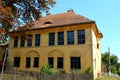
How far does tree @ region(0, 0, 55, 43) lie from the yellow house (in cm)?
357

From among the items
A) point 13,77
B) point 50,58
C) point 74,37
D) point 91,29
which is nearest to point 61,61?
point 50,58

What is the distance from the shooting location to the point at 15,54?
35.7m

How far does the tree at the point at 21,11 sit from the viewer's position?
1827cm

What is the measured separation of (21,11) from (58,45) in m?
11.5

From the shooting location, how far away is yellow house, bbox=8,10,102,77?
2880cm

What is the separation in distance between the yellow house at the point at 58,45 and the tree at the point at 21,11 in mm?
3569

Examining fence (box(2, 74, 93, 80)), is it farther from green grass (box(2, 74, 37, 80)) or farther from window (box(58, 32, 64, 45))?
window (box(58, 32, 64, 45))

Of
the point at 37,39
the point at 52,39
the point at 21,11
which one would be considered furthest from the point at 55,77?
the point at 37,39

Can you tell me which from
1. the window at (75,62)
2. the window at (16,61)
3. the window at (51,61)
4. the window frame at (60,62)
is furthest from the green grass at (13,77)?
the window at (16,61)

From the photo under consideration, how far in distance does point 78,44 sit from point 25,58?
10525mm

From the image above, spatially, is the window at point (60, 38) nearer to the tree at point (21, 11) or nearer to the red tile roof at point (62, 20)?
the red tile roof at point (62, 20)

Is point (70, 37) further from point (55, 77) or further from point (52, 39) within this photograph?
point (55, 77)

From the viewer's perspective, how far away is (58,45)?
3116 cm

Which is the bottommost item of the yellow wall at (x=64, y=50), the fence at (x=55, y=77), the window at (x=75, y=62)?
the fence at (x=55, y=77)
